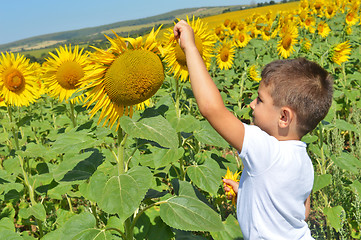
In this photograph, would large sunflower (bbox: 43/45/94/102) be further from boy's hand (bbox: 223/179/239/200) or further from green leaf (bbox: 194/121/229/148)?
boy's hand (bbox: 223/179/239/200)

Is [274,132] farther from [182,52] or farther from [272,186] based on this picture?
[182,52]

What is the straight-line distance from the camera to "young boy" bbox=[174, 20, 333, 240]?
1.27 m

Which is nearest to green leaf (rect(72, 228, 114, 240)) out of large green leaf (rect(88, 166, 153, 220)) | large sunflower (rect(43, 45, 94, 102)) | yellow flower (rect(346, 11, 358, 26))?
large green leaf (rect(88, 166, 153, 220))

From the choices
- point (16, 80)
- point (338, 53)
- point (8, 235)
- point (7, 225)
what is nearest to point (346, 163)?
point (338, 53)

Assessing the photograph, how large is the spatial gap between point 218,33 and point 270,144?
26.8 feet

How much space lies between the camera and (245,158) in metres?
1.29

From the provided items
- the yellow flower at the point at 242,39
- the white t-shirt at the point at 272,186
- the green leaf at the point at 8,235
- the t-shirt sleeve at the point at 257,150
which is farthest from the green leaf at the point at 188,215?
the yellow flower at the point at 242,39

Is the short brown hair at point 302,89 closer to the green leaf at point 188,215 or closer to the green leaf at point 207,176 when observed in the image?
the green leaf at point 188,215

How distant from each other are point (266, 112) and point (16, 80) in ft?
8.17

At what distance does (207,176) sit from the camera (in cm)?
201

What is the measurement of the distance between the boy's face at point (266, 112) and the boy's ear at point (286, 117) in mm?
17

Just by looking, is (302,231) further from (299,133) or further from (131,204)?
(131,204)

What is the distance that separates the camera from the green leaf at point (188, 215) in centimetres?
132

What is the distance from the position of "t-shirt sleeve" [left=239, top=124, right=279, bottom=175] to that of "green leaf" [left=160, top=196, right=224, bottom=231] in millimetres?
312
